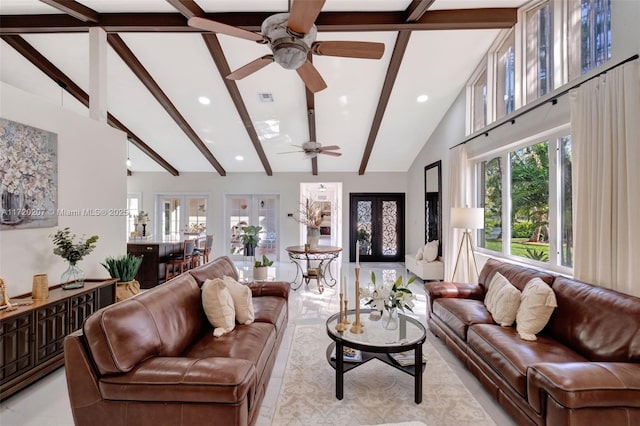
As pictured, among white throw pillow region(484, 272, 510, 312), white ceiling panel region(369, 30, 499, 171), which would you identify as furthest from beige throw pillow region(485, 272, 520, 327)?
white ceiling panel region(369, 30, 499, 171)

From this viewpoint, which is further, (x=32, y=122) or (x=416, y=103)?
(x=416, y=103)

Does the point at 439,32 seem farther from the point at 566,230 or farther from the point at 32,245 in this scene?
the point at 32,245

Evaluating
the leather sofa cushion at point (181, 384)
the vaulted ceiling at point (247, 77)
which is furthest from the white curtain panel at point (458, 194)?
the leather sofa cushion at point (181, 384)

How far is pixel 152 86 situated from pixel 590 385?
5900mm

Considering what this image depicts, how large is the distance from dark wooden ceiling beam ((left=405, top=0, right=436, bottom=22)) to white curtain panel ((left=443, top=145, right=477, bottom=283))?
90.5 inches

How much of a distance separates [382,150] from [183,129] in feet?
14.4

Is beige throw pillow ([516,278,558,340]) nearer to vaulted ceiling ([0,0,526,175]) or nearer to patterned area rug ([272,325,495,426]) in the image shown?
patterned area rug ([272,325,495,426])

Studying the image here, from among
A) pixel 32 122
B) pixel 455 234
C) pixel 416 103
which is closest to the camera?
pixel 32 122

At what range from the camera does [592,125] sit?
8.68 ft

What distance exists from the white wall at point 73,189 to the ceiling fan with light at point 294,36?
2037 millimetres

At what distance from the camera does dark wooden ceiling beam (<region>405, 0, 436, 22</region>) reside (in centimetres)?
316

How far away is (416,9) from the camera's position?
129 inches

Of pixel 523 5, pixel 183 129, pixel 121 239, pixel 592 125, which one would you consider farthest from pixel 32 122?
pixel 523 5

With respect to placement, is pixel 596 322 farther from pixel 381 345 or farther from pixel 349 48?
pixel 349 48
